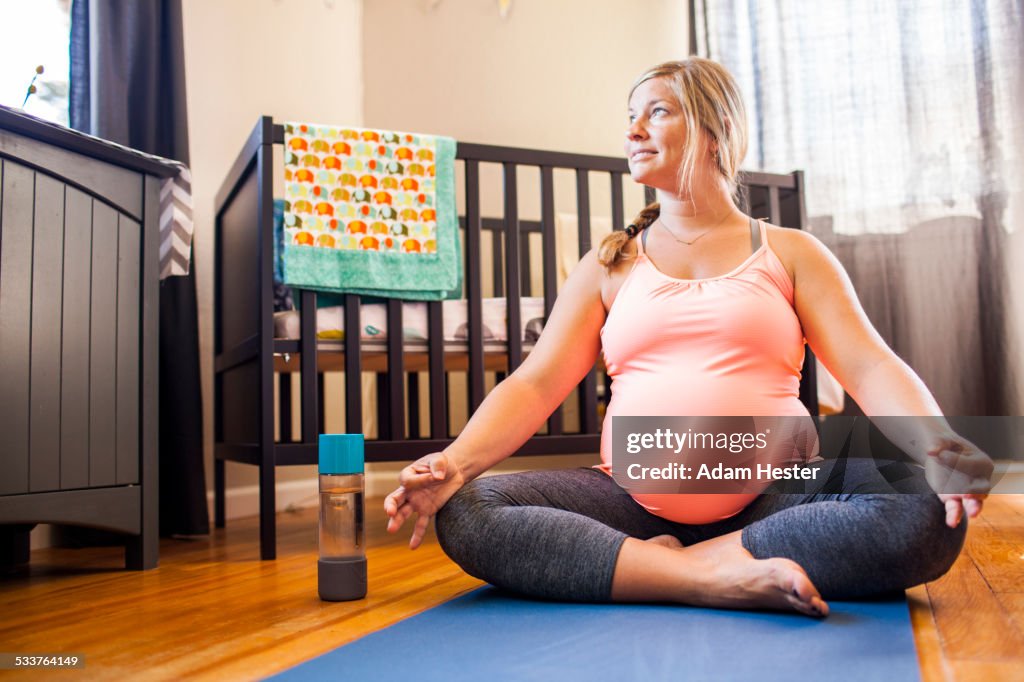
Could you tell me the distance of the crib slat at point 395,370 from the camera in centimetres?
190

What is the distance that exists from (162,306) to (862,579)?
1.78 meters

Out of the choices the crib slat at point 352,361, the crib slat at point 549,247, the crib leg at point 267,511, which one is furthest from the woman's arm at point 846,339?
the crib leg at point 267,511

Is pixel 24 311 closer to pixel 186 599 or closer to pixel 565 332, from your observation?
pixel 186 599

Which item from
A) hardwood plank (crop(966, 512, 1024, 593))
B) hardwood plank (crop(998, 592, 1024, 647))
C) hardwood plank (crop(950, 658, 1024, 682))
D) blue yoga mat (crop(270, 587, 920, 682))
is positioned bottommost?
hardwood plank (crop(966, 512, 1024, 593))

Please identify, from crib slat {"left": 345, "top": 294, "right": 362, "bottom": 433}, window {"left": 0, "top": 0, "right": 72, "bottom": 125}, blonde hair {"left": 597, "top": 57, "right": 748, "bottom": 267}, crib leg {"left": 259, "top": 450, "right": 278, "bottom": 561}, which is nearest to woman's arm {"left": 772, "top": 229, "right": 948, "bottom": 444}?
blonde hair {"left": 597, "top": 57, "right": 748, "bottom": 267}

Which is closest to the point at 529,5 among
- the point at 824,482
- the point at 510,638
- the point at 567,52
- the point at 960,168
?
the point at 567,52

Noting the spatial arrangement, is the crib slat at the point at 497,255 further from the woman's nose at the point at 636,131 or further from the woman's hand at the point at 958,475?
the woman's hand at the point at 958,475

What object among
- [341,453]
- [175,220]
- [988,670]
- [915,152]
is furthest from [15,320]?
[915,152]

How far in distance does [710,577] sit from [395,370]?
1040mm

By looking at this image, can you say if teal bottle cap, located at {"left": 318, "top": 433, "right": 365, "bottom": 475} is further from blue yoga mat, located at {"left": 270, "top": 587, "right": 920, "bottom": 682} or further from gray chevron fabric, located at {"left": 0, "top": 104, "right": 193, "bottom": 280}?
gray chevron fabric, located at {"left": 0, "top": 104, "right": 193, "bottom": 280}

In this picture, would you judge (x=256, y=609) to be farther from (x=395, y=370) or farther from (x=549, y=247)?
(x=549, y=247)

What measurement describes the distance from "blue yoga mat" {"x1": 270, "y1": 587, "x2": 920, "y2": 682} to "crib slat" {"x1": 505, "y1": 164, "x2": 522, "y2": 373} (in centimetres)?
99

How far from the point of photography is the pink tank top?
120cm

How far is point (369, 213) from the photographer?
191cm
